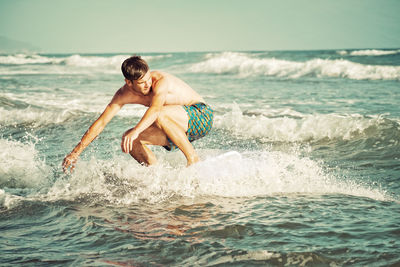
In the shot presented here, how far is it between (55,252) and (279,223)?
1.78 metres

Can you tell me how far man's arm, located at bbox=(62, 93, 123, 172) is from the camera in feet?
14.0

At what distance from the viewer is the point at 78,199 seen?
4320 mm

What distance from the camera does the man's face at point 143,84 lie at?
418 centimetres

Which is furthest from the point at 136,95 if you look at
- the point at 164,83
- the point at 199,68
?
the point at 199,68

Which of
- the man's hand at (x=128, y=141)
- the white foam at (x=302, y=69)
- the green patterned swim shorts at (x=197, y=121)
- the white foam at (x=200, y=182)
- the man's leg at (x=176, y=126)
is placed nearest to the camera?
the man's hand at (x=128, y=141)

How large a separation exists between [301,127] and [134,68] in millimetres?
4934

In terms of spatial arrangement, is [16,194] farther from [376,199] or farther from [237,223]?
[376,199]

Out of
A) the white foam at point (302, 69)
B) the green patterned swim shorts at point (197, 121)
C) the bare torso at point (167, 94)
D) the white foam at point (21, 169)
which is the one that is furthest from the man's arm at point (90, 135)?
the white foam at point (302, 69)

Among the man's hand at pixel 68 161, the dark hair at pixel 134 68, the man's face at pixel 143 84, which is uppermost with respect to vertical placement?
the dark hair at pixel 134 68

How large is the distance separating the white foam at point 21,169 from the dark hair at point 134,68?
1.89 metres

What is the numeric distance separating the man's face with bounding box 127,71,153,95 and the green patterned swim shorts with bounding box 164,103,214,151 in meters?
0.62

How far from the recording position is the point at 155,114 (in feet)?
14.0

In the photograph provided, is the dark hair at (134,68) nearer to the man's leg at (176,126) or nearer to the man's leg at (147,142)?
the man's leg at (176,126)

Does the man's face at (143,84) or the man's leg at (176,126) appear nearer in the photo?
the man's face at (143,84)
